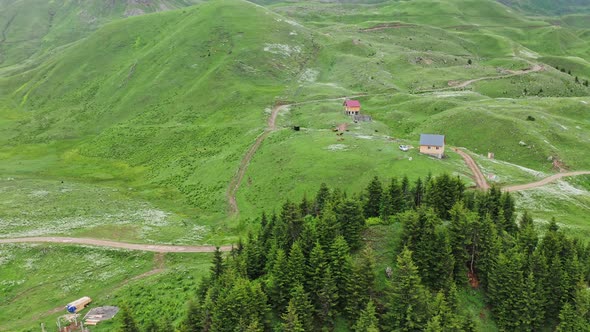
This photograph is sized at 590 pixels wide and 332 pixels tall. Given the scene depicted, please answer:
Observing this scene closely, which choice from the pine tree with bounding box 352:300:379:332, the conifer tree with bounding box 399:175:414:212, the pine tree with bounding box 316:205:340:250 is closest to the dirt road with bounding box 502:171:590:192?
the conifer tree with bounding box 399:175:414:212

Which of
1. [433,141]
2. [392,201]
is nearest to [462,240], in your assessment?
[392,201]

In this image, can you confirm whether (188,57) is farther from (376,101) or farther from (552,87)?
(552,87)

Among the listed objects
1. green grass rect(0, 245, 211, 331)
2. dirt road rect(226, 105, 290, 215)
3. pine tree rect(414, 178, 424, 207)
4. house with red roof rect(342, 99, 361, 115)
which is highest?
house with red roof rect(342, 99, 361, 115)

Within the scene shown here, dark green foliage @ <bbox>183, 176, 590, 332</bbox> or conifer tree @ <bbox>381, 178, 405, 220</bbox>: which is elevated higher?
conifer tree @ <bbox>381, 178, 405, 220</bbox>

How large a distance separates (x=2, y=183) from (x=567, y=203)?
468 ft

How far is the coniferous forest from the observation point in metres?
43.2

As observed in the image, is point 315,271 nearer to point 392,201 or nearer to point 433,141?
point 392,201

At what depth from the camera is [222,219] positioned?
88938 millimetres

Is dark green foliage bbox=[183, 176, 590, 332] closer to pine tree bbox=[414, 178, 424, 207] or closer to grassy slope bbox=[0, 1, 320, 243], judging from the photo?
pine tree bbox=[414, 178, 424, 207]

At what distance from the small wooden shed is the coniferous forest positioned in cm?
4023

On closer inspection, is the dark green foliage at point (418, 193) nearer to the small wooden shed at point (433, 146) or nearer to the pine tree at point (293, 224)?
the pine tree at point (293, 224)

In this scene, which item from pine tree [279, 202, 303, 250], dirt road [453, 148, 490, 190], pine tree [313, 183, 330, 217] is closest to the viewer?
pine tree [279, 202, 303, 250]

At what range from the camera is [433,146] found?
94.9 m

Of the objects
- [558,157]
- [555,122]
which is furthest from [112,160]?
[555,122]
